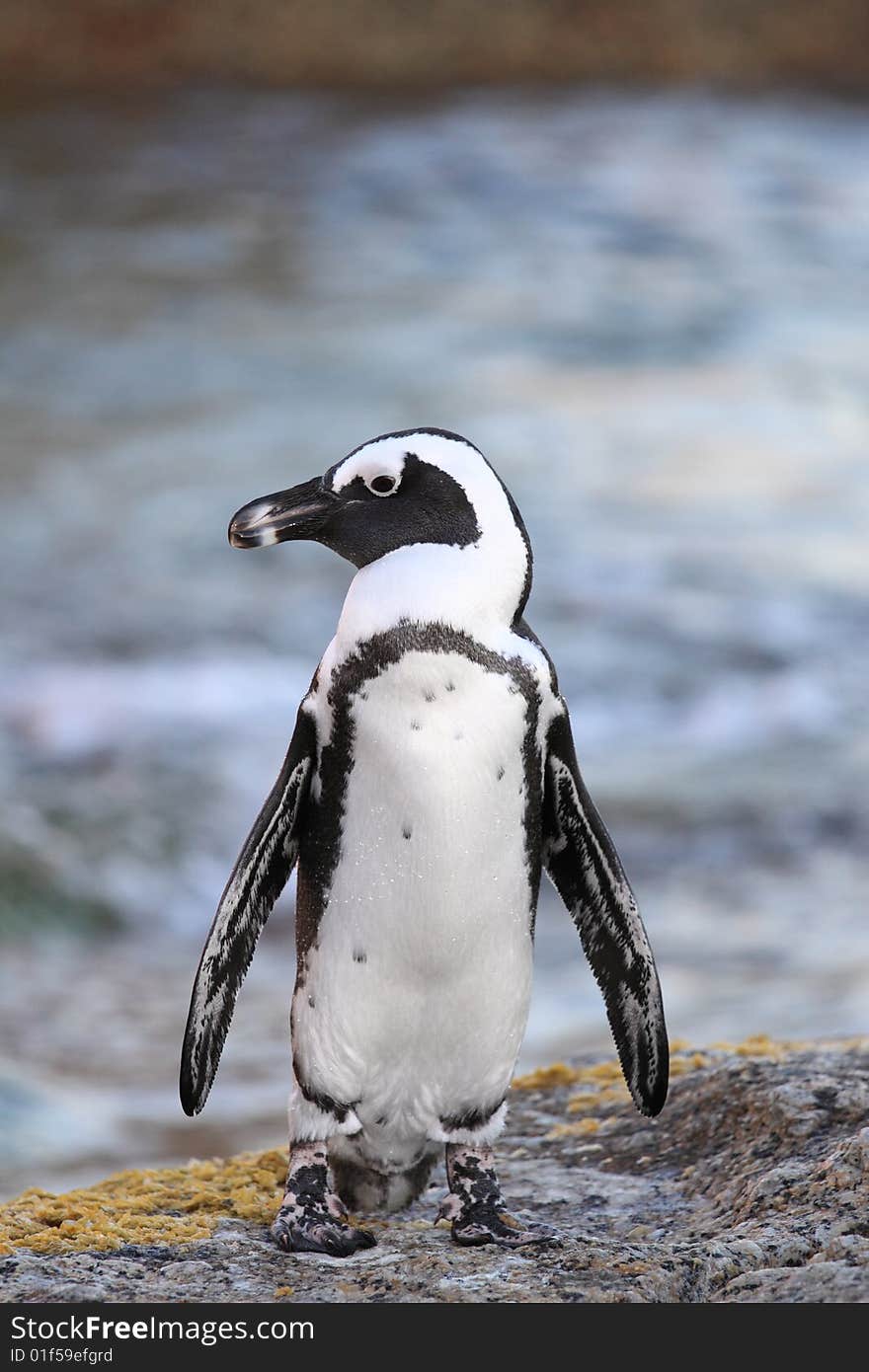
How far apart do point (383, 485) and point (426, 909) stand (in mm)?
605

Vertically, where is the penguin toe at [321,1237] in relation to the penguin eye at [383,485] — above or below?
below

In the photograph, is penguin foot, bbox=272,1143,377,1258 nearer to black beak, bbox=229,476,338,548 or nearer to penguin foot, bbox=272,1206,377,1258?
penguin foot, bbox=272,1206,377,1258

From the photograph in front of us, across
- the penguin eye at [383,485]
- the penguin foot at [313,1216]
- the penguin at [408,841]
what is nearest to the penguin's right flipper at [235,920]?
the penguin at [408,841]

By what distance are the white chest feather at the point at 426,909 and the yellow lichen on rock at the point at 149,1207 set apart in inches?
12.4

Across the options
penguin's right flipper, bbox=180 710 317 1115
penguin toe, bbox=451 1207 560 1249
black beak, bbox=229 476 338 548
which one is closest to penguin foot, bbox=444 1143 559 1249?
penguin toe, bbox=451 1207 560 1249

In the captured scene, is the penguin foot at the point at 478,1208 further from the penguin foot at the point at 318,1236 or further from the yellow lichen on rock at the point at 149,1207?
the yellow lichen on rock at the point at 149,1207

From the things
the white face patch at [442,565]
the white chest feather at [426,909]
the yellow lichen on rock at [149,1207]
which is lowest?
the yellow lichen on rock at [149,1207]

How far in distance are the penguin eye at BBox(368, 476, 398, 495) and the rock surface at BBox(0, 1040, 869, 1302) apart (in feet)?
3.48

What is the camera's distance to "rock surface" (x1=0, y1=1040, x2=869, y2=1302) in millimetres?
2043

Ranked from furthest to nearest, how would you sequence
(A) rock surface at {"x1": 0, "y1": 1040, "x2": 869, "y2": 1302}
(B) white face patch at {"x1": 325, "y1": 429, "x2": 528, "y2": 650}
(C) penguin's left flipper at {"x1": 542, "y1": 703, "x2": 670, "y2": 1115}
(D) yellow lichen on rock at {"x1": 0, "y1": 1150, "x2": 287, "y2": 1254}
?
1. (C) penguin's left flipper at {"x1": 542, "y1": 703, "x2": 670, "y2": 1115}
2. (D) yellow lichen on rock at {"x1": 0, "y1": 1150, "x2": 287, "y2": 1254}
3. (B) white face patch at {"x1": 325, "y1": 429, "x2": 528, "y2": 650}
4. (A) rock surface at {"x1": 0, "y1": 1040, "x2": 869, "y2": 1302}

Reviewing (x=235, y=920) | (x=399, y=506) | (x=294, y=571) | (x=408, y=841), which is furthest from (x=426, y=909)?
→ (x=294, y=571)

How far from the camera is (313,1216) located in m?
2.32

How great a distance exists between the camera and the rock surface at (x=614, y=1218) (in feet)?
6.70
